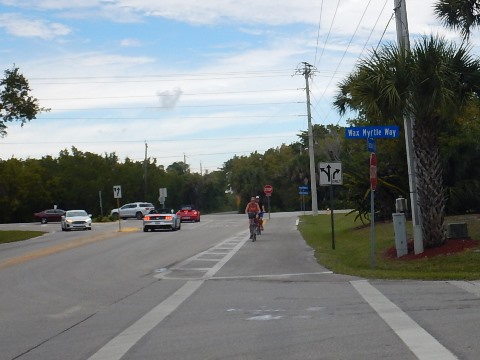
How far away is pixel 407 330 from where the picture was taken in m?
9.45

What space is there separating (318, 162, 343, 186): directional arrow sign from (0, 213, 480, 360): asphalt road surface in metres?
4.51

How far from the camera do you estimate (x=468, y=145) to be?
3188 cm

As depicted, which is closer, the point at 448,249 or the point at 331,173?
the point at 448,249

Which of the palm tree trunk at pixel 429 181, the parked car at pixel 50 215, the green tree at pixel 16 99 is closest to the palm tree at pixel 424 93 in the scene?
the palm tree trunk at pixel 429 181

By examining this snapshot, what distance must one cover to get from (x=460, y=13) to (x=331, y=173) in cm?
688

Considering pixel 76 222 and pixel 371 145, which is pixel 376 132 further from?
pixel 76 222

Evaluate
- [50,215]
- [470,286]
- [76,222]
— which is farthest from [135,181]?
[470,286]

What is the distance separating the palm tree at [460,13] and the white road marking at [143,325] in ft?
32.5

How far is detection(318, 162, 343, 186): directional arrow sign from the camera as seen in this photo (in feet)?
78.9

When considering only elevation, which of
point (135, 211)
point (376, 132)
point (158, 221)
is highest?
point (376, 132)

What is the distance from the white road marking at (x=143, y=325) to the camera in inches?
341

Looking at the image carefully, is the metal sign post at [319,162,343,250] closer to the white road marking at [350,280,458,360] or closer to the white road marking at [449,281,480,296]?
the white road marking at [449,281,480,296]

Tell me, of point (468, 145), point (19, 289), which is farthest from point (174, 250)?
point (468, 145)

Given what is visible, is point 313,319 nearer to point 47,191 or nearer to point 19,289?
point 19,289
